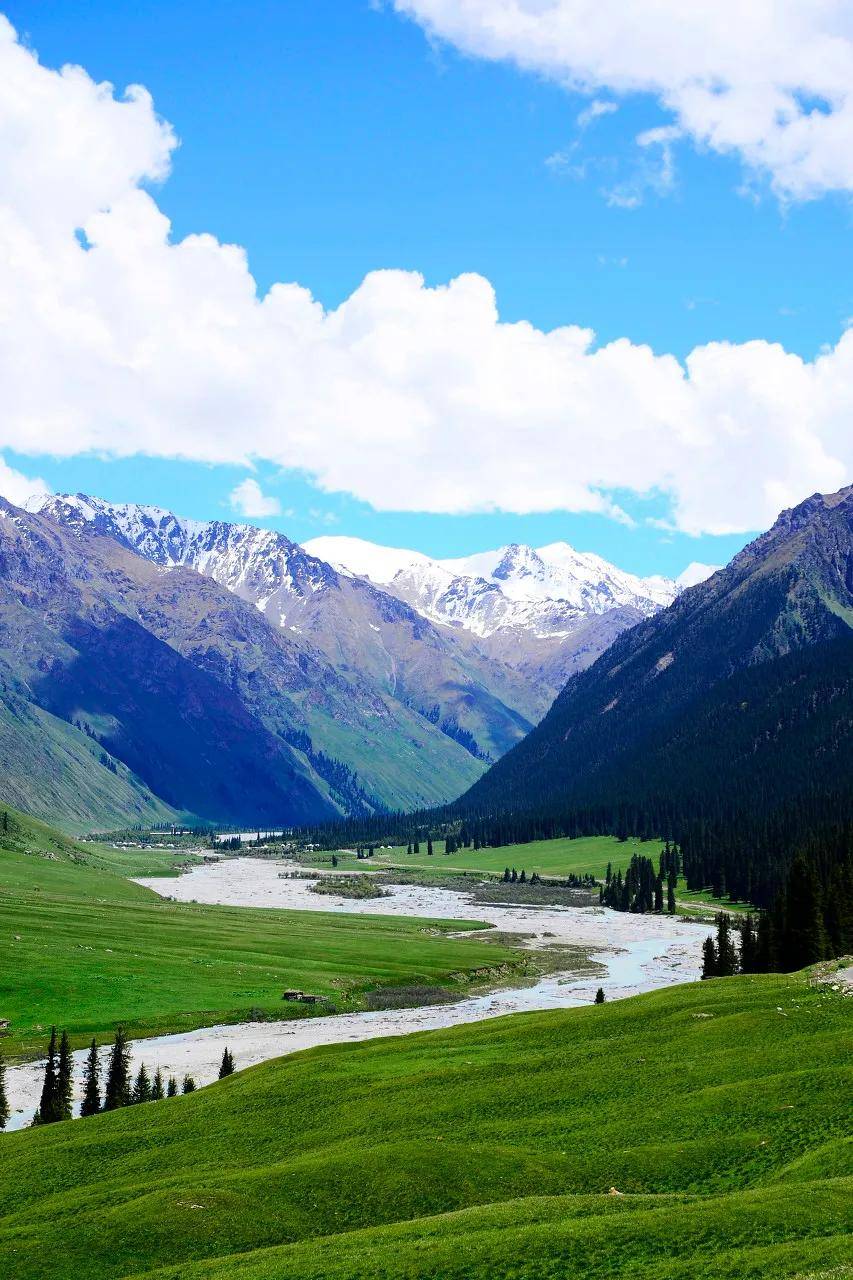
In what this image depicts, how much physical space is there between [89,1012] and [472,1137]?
6947cm

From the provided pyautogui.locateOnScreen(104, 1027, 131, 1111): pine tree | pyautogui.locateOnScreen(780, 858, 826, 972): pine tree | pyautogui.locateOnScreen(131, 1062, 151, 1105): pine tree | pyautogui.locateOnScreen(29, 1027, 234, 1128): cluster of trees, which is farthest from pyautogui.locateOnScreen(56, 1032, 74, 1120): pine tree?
pyautogui.locateOnScreen(780, 858, 826, 972): pine tree

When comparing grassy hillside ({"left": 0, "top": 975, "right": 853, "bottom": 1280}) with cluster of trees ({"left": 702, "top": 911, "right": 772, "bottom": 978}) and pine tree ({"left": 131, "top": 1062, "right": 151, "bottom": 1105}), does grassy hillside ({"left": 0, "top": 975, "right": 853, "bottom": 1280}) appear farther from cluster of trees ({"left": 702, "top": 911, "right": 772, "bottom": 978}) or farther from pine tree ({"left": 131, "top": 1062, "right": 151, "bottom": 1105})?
cluster of trees ({"left": 702, "top": 911, "right": 772, "bottom": 978})

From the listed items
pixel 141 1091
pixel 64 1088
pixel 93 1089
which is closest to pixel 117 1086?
pixel 141 1091

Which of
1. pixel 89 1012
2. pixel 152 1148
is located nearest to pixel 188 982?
pixel 89 1012

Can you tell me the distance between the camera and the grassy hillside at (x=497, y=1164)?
3278 centimetres

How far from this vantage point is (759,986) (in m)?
71.4

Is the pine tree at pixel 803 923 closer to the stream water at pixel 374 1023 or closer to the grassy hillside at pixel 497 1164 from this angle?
the stream water at pixel 374 1023

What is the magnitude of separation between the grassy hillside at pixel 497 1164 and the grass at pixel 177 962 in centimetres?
4369

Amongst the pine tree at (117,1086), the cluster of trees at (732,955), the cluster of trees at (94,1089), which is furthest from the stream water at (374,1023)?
the cluster of trees at (732,955)

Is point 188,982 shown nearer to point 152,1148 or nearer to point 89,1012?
point 89,1012

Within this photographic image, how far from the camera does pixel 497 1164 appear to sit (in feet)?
146

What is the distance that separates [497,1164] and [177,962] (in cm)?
9468

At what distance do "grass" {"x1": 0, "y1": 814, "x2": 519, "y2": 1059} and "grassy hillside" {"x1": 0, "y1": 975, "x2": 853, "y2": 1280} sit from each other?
43689mm

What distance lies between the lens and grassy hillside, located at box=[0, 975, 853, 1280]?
3278 centimetres
